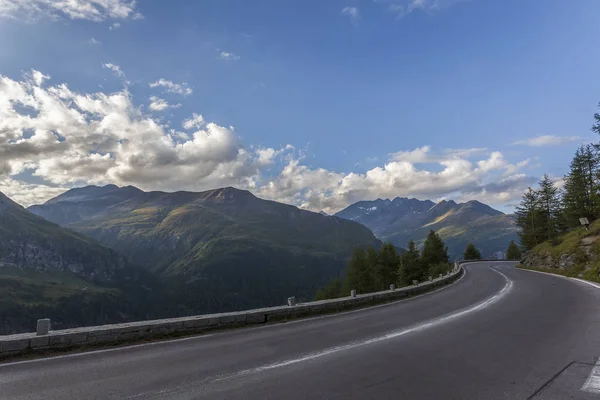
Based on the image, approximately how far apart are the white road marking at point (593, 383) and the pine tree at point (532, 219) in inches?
2624

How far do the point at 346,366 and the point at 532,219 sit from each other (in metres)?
70.9

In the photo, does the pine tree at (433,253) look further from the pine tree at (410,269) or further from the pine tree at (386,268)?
the pine tree at (386,268)

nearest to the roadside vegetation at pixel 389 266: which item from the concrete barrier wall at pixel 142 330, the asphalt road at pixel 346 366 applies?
the concrete barrier wall at pixel 142 330

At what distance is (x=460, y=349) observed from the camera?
8070 mm

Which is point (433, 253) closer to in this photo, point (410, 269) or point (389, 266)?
point (410, 269)

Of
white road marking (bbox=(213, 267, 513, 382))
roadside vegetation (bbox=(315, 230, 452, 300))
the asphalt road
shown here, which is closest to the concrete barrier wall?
the asphalt road

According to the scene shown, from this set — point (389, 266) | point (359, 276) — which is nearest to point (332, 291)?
point (359, 276)

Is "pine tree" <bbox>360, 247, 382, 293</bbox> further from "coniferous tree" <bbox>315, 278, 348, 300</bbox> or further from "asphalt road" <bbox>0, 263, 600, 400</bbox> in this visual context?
"asphalt road" <bbox>0, 263, 600, 400</bbox>

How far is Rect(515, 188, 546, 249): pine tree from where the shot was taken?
206 feet

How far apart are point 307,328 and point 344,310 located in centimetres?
507

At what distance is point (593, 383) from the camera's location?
6.00m

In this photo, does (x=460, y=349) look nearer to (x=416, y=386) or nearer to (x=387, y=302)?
(x=416, y=386)

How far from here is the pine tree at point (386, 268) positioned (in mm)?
65750

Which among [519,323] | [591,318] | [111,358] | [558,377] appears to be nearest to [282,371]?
[111,358]
